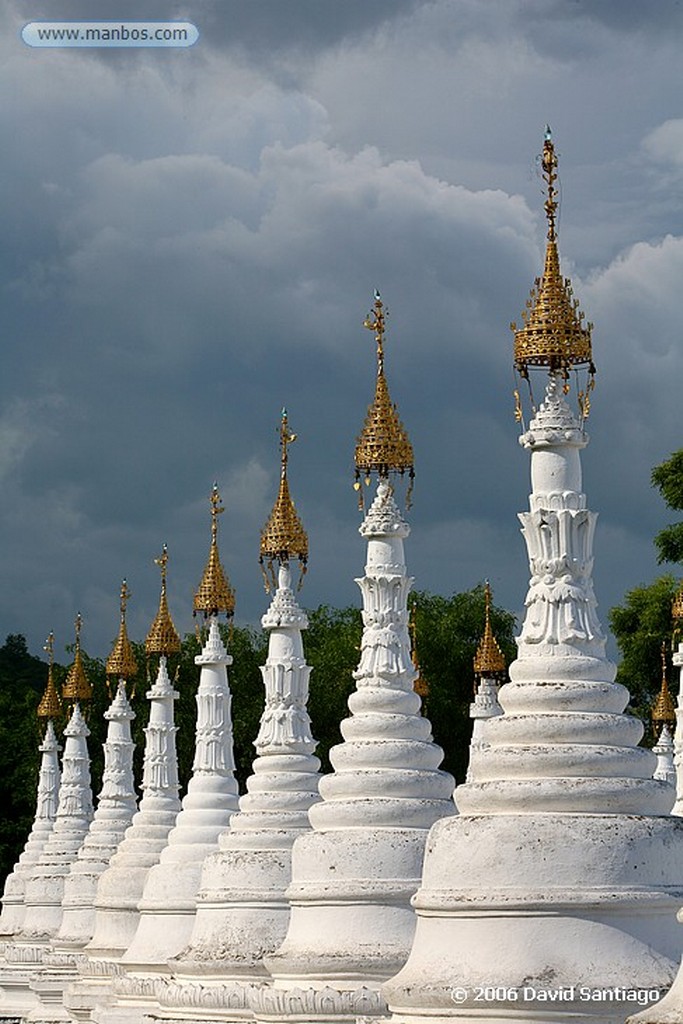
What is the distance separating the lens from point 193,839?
36250 mm

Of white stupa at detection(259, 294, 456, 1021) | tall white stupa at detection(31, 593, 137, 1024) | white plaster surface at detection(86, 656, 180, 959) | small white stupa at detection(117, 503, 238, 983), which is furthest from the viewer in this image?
tall white stupa at detection(31, 593, 137, 1024)

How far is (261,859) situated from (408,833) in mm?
4978

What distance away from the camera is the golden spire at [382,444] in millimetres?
29109

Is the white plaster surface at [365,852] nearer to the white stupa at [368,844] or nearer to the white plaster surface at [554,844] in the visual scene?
the white stupa at [368,844]

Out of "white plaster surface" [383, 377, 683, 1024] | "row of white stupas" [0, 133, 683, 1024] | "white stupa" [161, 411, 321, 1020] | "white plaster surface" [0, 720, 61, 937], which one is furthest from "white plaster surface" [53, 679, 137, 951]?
"white plaster surface" [383, 377, 683, 1024]

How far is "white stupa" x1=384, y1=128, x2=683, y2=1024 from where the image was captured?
20258 mm

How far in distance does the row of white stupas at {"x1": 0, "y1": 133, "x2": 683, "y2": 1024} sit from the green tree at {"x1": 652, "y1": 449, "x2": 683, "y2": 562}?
14.3m

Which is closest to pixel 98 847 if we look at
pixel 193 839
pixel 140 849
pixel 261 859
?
pixel 140 849

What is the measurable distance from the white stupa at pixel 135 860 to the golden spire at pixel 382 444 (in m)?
13.2

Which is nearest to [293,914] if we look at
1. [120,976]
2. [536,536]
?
[536,536]

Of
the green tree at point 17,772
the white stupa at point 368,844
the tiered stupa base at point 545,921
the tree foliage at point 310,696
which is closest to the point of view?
the tiered stupa base at point 545,921

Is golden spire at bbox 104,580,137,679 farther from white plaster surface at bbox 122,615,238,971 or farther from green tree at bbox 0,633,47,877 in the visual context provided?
green tree at bbox 0,633,47,877

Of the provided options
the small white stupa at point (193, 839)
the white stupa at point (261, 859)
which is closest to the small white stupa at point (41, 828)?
the small white stupa at point (193, 839)

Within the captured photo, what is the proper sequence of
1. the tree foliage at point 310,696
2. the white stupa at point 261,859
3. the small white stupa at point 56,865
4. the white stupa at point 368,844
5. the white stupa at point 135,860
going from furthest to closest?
the tree foliage at point 310,696 < the small white stupa at point 56,865 < the white stupa at point 135,860 < the white stupa at point 261,859 < the white stupa at point 368,844
